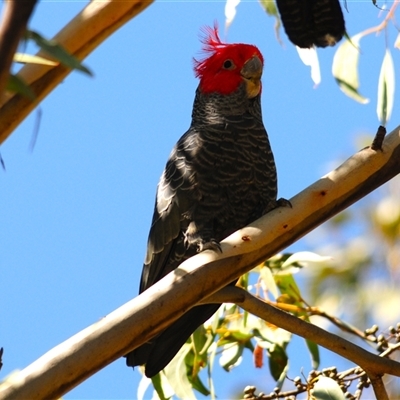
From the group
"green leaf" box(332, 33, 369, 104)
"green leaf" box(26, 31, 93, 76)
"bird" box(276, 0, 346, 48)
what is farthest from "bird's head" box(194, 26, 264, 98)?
"green leaf" box(26, 31, 93, 76)

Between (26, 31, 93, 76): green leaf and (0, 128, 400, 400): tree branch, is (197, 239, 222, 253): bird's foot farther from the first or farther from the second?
(26, 31, 93, 76): green leaf

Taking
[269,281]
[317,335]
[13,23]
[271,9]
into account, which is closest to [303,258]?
[269,281]

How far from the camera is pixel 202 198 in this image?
2352 millimetres

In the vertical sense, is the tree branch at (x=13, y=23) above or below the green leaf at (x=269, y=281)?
below

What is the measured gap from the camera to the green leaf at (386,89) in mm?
1984

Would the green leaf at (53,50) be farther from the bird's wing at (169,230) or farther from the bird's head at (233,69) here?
the bird's head at (233,69)

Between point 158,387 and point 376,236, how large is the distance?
1.31 m

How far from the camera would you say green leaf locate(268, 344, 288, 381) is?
2547 millimetres

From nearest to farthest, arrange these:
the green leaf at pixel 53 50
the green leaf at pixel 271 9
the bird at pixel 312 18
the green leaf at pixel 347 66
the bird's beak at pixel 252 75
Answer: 1. the green leaf at pixel 53 50
2. the bird at pixel 312 18
3. the green leaf at pixel 271 9
4. the green leaf at pixel 347 66
5. the bird's beak at pixel 252 75

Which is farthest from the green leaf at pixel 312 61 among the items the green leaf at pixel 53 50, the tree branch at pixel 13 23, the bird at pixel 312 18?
the tree branch at pixel 13 23

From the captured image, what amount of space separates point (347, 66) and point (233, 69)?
0.56 m

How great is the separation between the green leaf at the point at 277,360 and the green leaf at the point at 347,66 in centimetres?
94

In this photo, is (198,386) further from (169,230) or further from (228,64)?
(228,64)

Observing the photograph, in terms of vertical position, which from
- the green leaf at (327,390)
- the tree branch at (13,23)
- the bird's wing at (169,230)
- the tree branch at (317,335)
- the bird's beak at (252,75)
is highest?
the bird's beak at (252,75)
